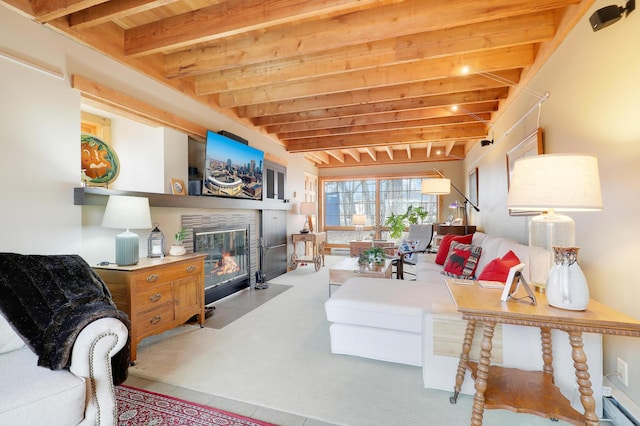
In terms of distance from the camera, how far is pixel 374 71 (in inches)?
125

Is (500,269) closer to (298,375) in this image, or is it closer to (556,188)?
(556,188)

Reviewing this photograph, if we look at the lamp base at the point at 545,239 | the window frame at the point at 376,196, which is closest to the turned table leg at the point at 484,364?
the lamp base at the point at 545,239

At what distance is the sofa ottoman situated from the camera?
6.92ft

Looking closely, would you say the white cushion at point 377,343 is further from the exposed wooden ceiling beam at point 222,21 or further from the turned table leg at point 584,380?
the exposed wooden ceiling beam at point 222,21

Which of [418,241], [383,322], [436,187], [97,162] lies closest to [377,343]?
[383,322]

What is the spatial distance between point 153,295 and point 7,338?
3.11 ft

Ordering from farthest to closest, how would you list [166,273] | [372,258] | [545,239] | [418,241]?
[418,241], [372,258], [166,273], [545,239]

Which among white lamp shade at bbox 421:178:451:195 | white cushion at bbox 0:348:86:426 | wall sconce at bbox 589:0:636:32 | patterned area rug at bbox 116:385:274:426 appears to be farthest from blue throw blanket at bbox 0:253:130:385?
white lamp shade at bbox 421:178:451:195

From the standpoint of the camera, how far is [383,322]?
2174mm

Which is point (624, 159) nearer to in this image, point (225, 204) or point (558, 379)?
point (558, 379)

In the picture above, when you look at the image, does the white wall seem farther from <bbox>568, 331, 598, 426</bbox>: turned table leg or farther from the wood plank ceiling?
<bbox>568, 331, 598, 426</bbox>: turned table leg

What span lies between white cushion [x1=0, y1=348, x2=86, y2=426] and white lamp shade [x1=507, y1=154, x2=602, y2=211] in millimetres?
2193

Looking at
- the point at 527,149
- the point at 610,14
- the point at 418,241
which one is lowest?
the point at 418,241

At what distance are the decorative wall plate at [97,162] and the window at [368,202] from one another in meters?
5.65
